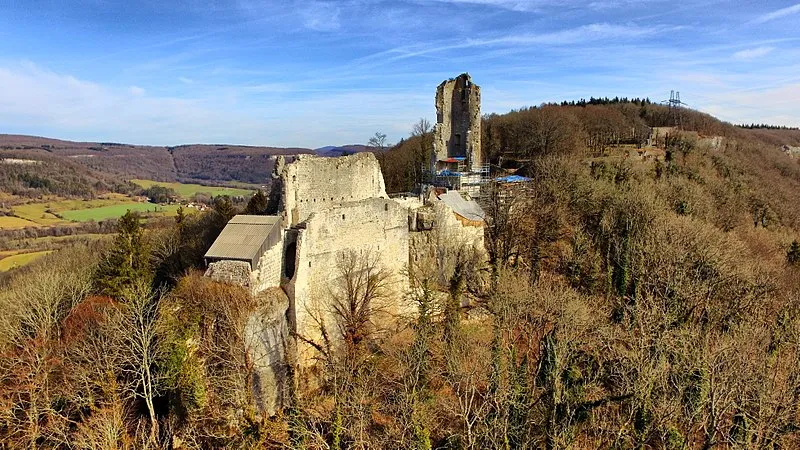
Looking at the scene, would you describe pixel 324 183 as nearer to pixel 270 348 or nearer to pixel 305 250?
pixel 305 250

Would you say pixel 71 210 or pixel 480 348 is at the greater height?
pixel 71 210

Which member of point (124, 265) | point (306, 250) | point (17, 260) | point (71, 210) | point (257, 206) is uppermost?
point (257, 206)

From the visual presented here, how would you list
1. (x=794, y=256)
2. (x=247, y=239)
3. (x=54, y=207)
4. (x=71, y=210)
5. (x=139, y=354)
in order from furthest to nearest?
(x=54, y=207) → (x=71, y=210) → (x=794, y=256) → (x=247, y=239) → (x=139, y=354)

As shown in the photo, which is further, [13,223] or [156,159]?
[156,159]

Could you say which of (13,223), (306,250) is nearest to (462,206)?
(306,250)

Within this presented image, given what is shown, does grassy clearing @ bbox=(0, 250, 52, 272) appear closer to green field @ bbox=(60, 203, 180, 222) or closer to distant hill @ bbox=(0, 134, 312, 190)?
green field @ bbox=(60, 203, 180, 222)

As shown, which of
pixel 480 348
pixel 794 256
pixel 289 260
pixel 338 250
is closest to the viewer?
pixel 289 260

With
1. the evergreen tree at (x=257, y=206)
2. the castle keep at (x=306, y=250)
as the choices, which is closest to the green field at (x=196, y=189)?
the evergreen tree at (x=257, y=206)
